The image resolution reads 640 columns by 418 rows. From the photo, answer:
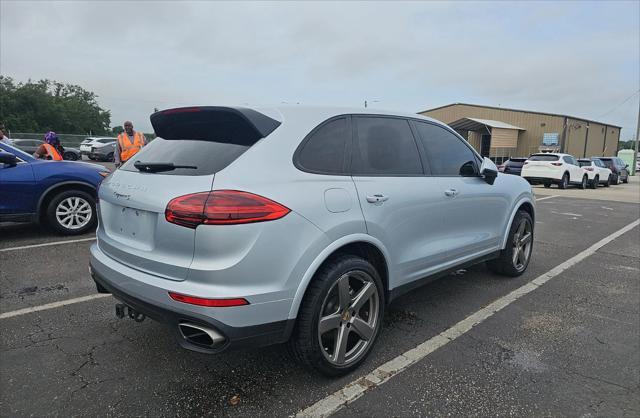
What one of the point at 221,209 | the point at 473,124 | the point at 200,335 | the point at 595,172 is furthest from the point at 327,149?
the point at 473,124

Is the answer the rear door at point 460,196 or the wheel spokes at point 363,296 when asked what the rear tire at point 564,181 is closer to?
the rear door at point 460,196

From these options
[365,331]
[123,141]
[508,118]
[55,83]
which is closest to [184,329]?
[365,331]

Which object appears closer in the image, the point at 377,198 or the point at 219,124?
the point at 219,124

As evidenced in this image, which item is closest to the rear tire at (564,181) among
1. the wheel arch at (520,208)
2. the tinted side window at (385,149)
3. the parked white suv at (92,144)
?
the wheel arch at (520,208)

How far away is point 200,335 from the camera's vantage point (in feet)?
7.18

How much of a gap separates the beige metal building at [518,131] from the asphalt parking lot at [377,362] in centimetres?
3556

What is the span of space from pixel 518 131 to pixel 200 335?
150 feet

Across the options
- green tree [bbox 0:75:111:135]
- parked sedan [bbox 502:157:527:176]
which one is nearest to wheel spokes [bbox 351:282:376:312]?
parked sedan [bbox 502:157:527:176]

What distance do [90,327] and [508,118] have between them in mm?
46903

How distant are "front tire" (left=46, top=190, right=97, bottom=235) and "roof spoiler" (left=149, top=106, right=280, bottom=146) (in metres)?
4.13

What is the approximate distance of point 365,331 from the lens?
2.78m

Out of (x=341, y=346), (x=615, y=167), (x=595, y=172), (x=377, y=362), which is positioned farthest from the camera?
(x=615, y=167)

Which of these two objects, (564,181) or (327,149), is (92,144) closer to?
(564,181)

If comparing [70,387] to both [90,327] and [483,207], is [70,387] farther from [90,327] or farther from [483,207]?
[483,207]
